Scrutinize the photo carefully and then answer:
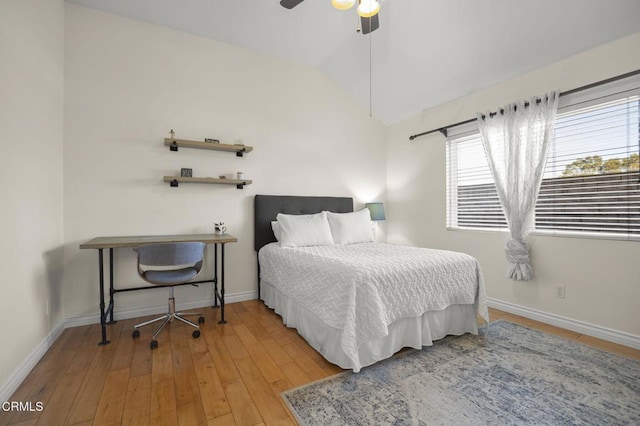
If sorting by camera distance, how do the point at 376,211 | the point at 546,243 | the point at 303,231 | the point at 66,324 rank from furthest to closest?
the point at 376,211, the point at 303,231, the point at 546,243, the point at 66,324

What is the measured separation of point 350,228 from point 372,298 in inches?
66.0

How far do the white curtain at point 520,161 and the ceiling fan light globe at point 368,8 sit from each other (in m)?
1.90

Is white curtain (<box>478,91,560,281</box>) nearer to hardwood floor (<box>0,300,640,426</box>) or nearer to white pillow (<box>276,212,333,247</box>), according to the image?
hardwood floor (<box>0,300,640,426</box>)

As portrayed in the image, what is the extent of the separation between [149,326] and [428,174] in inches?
148

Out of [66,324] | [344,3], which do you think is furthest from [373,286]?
[66,324]

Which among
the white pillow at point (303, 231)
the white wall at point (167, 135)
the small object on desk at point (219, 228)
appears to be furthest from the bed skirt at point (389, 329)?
the white wall at point (167, 135)

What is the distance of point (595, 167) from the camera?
8.17ft

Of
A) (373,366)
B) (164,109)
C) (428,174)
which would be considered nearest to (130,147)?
(164,109)

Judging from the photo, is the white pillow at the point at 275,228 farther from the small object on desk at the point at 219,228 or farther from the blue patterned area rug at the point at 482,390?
the blue patterned area rug at the point at 482,390

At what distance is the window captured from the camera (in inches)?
90.5

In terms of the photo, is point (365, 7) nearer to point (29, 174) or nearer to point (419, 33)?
point (419, 33)

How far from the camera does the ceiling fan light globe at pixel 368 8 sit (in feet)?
6.40

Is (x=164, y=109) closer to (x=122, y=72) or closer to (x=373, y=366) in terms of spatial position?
(x=122, y=72)

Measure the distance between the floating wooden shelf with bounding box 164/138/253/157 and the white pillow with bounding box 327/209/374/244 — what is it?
51.6 inches
